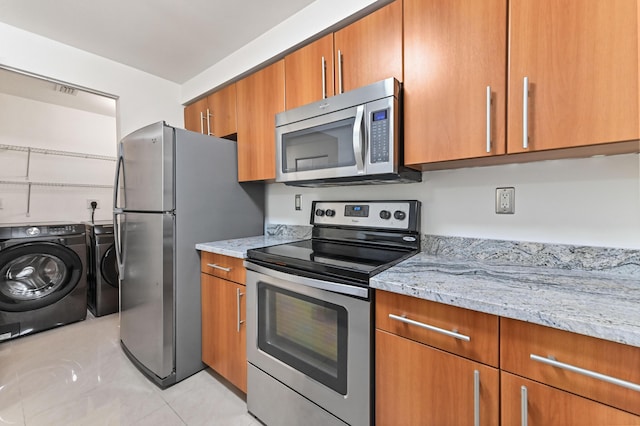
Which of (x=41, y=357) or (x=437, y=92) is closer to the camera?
(x=437, y=92)

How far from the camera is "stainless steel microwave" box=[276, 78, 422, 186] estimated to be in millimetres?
1234

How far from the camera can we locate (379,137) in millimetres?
1256

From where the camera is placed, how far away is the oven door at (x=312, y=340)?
1.05 m

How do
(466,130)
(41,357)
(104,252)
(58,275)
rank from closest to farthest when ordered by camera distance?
1. (466,130)
2. (41,357)
3. (58,275)
4. (104,252)

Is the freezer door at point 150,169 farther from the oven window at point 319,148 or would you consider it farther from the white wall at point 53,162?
the white wall at point 53,162

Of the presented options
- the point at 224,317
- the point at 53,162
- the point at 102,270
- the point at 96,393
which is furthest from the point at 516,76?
the point at 53,162

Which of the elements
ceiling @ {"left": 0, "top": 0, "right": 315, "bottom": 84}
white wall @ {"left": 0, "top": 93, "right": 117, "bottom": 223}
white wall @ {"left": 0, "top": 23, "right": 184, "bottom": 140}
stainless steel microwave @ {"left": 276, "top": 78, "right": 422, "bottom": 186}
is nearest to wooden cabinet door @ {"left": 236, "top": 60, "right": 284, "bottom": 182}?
stainless steel microwave @ {"left": 276, "top": 78, "right": 422, "bottom": 186}

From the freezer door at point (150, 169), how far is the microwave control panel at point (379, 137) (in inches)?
49.3

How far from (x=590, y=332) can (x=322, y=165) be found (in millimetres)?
1202

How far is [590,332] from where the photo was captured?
2.06ft

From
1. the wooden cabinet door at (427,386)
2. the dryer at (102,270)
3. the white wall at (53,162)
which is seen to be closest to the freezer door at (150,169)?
the dryer at (102,270)

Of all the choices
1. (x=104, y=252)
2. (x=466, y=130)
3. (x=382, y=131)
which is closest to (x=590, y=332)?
(x=466, y=130)

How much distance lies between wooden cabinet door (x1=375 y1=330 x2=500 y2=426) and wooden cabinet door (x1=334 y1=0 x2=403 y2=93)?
1.18m

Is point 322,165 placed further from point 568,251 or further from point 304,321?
point 568,251
